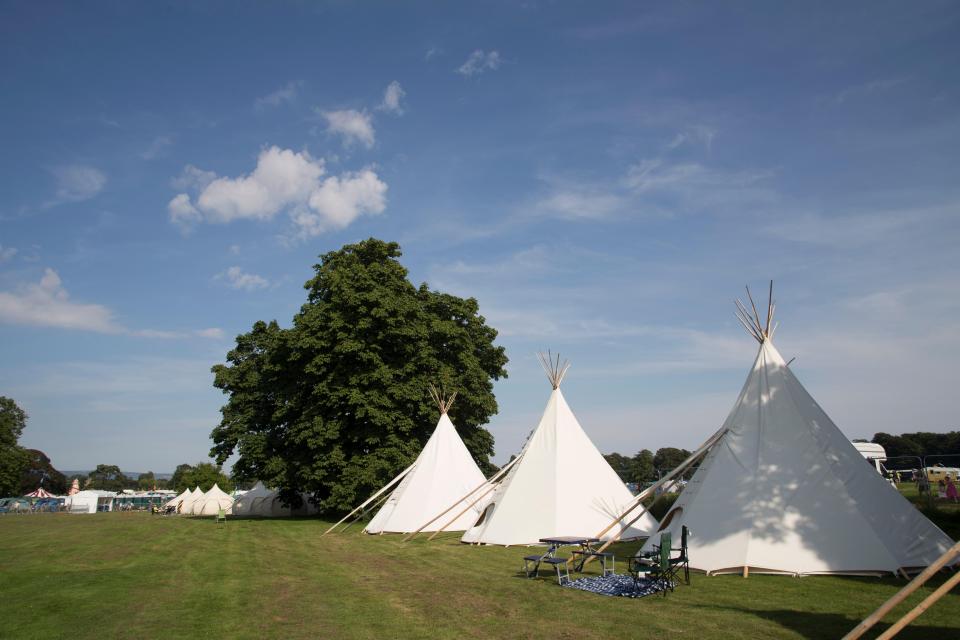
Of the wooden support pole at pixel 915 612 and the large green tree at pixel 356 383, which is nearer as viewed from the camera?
the wooden support pole at pixel 915 612

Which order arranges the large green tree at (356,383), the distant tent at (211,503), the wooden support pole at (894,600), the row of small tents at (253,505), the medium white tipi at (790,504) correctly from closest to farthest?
the wooden support pole at (894,600) < the medium white tipi at (790,504) < the large green tree at (356,383) < the row of small tents at (253,505) < the distant tent at (211,503)

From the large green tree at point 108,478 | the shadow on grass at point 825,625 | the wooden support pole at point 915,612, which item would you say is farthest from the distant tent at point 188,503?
the large green tree at point 108,478

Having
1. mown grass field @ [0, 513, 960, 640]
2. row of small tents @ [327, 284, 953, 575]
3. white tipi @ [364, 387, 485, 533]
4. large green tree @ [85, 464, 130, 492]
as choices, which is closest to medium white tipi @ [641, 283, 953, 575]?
row of small tents @ [327, 284, 953, 575]

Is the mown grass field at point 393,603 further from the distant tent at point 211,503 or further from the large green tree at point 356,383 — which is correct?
the distant tent at point 211,503

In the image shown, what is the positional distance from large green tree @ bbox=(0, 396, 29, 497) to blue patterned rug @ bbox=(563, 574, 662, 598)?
63.2 m

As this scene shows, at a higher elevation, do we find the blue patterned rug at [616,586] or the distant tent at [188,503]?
the blue patterned rug at [616,586]

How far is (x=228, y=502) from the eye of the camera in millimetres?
47969

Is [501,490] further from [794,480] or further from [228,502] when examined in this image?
[228,502]

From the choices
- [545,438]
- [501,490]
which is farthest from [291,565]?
[545,438]

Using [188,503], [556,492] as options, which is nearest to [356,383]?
[556,492]

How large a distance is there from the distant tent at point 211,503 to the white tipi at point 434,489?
30.5m

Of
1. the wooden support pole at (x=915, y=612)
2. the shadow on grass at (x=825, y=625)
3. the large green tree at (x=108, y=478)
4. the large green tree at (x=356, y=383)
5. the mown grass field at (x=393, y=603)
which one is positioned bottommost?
the large green tree at (x=108, y=478)

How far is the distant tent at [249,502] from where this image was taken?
3931 cm

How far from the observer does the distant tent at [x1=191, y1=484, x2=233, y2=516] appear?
46750 millimetres
